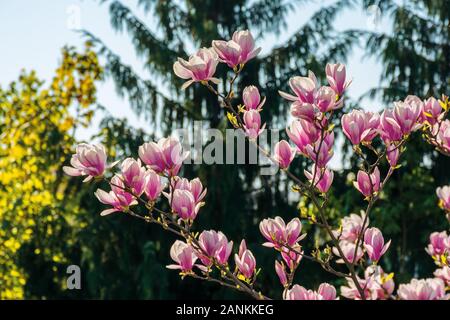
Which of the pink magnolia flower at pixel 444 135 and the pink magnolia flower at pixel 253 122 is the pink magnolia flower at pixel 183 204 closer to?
the pink magnolia flower at pixel 253 122

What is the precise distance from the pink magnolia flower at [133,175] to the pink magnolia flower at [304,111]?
0.32m

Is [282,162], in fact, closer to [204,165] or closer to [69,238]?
[204,165]

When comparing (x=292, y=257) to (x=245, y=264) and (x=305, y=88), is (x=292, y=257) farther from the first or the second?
(x=305, y=88)

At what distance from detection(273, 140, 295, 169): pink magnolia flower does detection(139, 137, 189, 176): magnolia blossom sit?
23cm

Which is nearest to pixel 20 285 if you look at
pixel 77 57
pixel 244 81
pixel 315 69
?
pixel 77 57

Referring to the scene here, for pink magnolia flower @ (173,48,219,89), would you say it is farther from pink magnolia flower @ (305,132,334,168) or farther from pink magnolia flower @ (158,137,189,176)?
pink magnolia flower @ (305,132,334,168)

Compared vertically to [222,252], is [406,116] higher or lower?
higher

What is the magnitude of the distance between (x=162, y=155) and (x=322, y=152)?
0.34 metres

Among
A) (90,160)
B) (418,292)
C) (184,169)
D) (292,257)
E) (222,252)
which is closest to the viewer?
(418,292)

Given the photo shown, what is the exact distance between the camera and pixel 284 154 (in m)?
1.36

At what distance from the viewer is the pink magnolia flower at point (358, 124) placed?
132cm

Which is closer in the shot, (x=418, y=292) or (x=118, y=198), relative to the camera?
(x=418, y=292)

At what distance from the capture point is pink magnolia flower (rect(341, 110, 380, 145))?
1317mm

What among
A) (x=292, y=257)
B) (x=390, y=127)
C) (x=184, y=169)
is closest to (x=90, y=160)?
(x=292, y=257)
